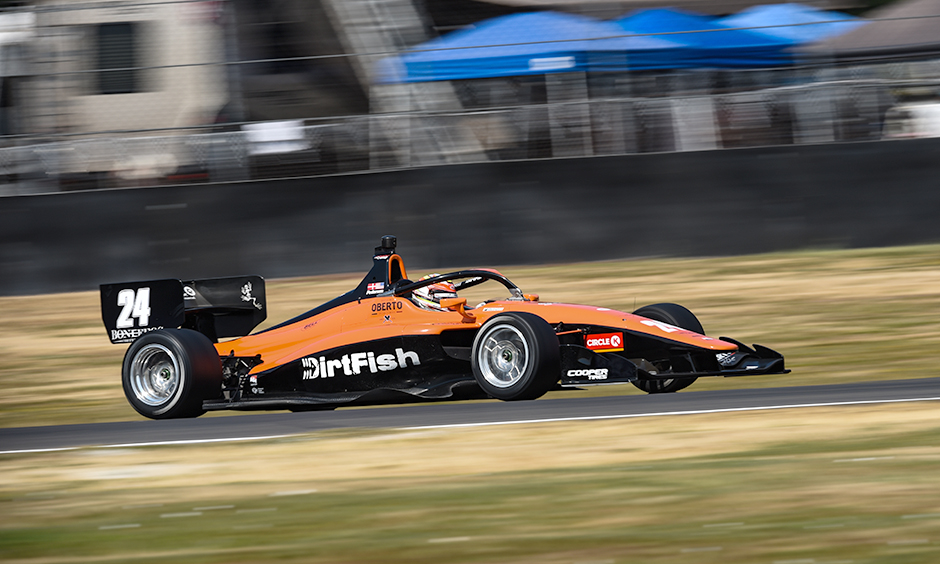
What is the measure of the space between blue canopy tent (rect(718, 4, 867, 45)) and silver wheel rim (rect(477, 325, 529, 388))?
723 cm

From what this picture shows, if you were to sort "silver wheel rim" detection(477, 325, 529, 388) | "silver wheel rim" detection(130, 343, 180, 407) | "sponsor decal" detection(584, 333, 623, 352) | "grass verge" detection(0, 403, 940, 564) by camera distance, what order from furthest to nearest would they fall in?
"silver wheel rim" detection(130, 343, 180, 407), "sponsor decal" detection(584, 333, 623, 352), "silver wheel rim" detection(477, 325, 529, 388), "grass verge" detection(0, 403, 940, 564)

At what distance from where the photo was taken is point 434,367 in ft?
25.9

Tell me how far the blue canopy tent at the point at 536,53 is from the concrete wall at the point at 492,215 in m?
1.16

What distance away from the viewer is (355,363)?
26.5 feet

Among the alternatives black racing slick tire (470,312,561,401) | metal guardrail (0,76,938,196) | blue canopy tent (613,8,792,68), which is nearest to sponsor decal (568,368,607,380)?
black racing slick tire (470,312,561,401)

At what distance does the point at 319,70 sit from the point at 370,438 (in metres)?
8.46

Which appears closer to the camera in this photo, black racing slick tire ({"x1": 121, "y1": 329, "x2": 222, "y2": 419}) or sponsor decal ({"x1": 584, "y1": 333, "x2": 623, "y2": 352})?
sponsor decal ({"x1": 584, "y1": 333, "x2": 623, "y2": 352})

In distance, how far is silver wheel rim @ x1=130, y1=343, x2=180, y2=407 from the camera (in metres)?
8.42

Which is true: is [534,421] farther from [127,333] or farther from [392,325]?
[127,333]

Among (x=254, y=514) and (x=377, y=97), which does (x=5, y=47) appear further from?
(x=254, y=514)

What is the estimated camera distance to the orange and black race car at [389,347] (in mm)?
7461

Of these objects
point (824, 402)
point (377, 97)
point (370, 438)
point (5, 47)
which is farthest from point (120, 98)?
point (824, 402)

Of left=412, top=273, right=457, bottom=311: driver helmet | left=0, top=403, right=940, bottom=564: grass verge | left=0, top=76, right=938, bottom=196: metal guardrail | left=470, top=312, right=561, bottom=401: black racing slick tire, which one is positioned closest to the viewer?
left=0, top=403, right=940, bottom=564: grass verge

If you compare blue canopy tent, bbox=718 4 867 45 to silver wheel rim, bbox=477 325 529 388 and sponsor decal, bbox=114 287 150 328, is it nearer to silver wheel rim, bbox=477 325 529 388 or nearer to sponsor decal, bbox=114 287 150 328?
silver wheel rim, bbox=477 325 529 388
